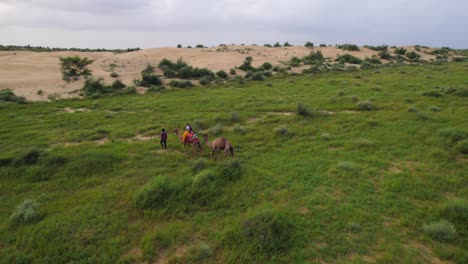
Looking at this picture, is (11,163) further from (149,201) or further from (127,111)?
(127,111)

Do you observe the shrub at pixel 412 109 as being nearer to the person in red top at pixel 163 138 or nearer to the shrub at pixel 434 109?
the shrub at pixel 434 109

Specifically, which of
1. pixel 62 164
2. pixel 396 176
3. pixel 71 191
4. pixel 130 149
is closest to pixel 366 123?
pixel 396 176

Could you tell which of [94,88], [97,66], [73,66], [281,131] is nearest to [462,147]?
[281,131]

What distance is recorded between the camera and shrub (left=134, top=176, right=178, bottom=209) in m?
6.67

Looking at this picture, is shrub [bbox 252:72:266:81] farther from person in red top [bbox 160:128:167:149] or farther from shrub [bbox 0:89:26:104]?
shrub [bbox 0:89:26:104]

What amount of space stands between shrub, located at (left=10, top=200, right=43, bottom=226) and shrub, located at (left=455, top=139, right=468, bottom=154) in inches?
543

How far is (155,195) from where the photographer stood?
6.83 metres

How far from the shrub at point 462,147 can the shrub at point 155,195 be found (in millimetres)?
10259

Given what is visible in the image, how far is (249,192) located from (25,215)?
594 centimetres

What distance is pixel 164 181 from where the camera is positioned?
7.29 metres

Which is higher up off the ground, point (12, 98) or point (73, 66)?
point (73, 66)

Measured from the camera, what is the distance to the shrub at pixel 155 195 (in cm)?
667

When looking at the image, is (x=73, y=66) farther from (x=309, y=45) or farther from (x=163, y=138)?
(x=309, y=45)

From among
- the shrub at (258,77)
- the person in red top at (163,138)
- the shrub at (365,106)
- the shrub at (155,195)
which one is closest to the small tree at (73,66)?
the shrub at (258,77)
